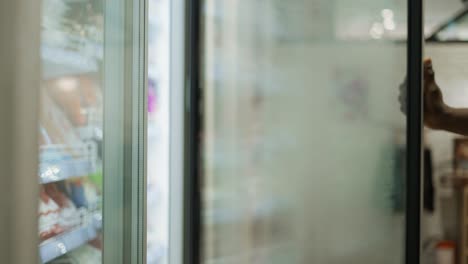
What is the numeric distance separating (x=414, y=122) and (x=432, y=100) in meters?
0.09

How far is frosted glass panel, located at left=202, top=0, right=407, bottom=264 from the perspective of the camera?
1.23 m

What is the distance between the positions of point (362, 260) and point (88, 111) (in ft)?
3.19

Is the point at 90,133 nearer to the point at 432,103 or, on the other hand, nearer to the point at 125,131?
the point at 125,131

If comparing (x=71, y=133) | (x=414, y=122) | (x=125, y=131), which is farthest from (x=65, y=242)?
(x=414, y=122)

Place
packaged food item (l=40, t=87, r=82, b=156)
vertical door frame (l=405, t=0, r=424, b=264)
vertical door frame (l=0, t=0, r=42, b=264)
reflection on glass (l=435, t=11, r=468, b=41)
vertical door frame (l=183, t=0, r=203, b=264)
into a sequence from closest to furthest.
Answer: vertical door frame (l=0, t=0, r=42, b=264)
packaged food item (l=40, t=87, r=82, b=156)
vertical door frame (l=405, t=0, r=424, b=264)
reflection on glass (l=435, t=11, r=468, b=41)
vertical door frame (l=183, t=0, r=203, b=264)

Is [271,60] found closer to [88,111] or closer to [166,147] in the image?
[166,147]

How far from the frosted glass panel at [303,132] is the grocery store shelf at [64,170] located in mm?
589

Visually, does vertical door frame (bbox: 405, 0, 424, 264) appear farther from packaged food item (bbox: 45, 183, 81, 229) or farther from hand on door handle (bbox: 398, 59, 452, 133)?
packaged food item (bbox: 45, 183, 81, 229)

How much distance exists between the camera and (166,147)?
1.38 meters

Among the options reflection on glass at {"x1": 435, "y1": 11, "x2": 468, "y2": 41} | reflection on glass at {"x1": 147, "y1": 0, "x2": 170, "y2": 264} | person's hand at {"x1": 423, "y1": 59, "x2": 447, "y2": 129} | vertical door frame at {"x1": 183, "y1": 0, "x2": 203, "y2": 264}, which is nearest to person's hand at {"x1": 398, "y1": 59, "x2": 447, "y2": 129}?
person's hand at {"x1": 423, "y1": 59, "x2": 447, "y2": 129}

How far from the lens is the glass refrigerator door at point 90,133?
712mm

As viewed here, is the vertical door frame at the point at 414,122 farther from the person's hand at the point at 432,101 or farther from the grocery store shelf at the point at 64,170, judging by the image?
the grocery store shelf at the point at 64,170

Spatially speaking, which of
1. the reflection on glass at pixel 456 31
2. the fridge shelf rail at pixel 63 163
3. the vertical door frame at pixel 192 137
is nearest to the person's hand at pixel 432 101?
the reflection on glass at pixel 456 31

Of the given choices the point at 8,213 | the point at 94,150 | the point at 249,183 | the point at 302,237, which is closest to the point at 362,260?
the point at 302,237
